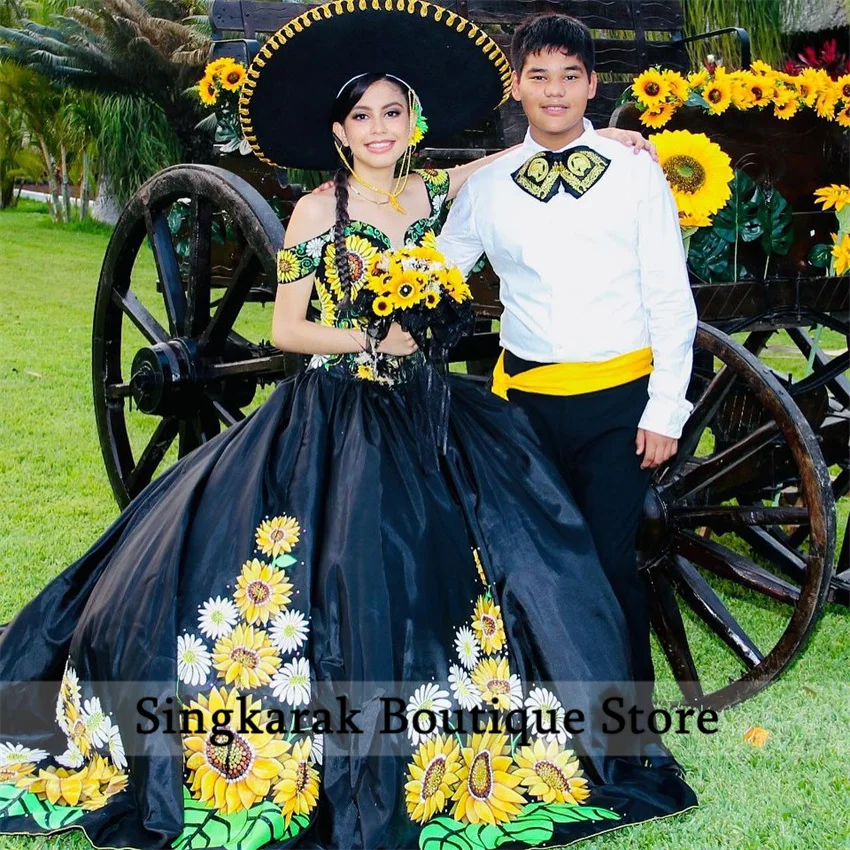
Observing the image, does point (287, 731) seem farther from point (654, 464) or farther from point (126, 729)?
point (654, 464)

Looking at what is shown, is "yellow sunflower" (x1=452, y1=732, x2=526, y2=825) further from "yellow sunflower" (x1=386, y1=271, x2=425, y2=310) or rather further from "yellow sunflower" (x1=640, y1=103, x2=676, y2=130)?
"yellow sunflower" (x1=640, y1=103, x2=676, y2=130)

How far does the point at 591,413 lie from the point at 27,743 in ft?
5.21

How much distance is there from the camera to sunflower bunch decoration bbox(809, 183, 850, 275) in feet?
11.1

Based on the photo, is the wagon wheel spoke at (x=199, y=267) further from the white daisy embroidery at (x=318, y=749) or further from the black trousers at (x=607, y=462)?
the white daisy embroidery at (x=318, y=749)

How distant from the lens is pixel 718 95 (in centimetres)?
330

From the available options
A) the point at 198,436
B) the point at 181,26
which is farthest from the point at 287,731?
the point at 181,26

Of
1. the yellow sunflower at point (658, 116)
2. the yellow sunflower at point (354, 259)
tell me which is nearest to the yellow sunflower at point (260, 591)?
the yellow sunflower at point (354, 259)

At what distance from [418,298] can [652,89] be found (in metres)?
1.15

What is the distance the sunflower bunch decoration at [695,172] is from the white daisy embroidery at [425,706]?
150 cm

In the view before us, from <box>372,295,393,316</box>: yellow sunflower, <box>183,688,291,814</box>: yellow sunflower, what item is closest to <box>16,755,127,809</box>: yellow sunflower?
<box>183,688,291,814</box>: yellow sunflower

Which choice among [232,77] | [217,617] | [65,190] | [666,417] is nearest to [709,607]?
[666,417]

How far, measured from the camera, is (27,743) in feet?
9.46

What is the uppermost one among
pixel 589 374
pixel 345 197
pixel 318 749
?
pixel 345 197

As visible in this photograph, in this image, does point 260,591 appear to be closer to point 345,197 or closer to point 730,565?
point 345,197
